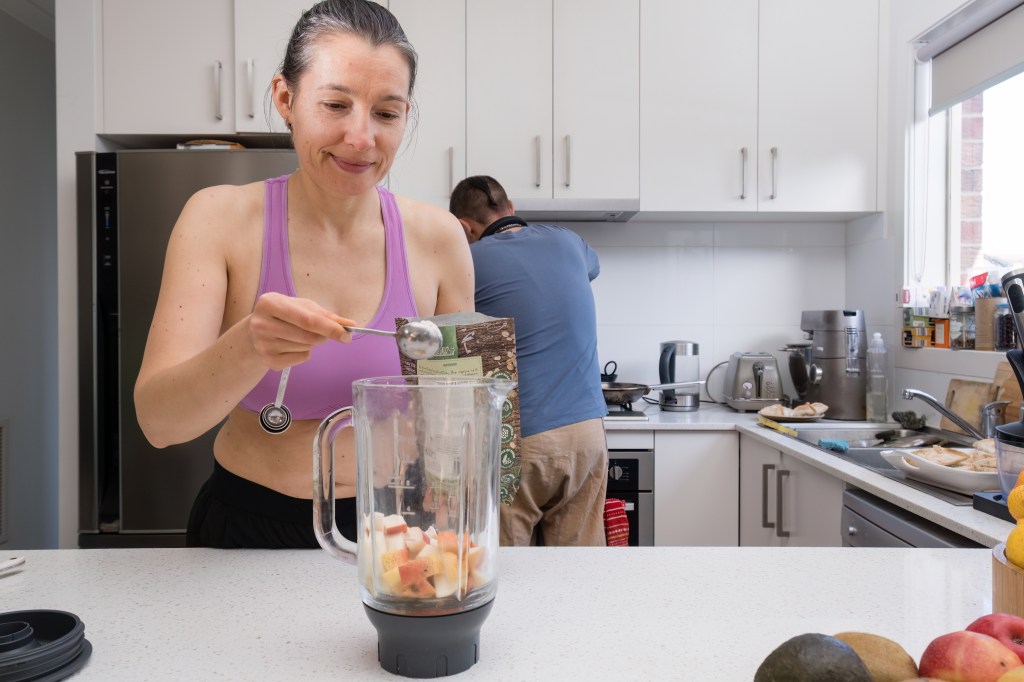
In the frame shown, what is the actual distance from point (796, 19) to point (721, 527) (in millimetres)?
1724

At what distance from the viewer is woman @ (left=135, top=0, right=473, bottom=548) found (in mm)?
963

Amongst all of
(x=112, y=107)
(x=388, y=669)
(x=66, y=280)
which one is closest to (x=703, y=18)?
(x=112, y=107)

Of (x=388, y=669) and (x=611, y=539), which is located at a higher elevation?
(x=388, y=669)

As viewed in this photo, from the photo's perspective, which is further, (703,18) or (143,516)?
(703,18)

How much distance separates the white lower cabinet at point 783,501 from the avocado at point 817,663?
151 centimetres

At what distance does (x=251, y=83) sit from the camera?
2.59 m

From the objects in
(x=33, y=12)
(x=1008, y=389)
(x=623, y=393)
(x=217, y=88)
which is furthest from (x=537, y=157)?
(x=33, y=12)

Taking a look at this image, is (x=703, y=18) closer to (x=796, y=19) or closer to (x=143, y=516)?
(x=796, y=19)

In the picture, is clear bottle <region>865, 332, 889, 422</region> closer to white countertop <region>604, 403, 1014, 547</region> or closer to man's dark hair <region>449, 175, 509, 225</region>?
white countertop <region>604, 403, 1014, 547</region>

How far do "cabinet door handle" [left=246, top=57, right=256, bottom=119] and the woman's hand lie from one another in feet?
6.77

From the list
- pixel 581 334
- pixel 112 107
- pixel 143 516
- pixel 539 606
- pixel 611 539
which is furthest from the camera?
pixel 112 107

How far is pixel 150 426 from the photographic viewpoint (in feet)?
3.01

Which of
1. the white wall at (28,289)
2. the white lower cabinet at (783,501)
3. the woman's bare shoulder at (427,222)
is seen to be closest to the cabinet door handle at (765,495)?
the white lower cabinet at (783,501)

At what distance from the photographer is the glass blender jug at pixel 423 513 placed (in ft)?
2.03
